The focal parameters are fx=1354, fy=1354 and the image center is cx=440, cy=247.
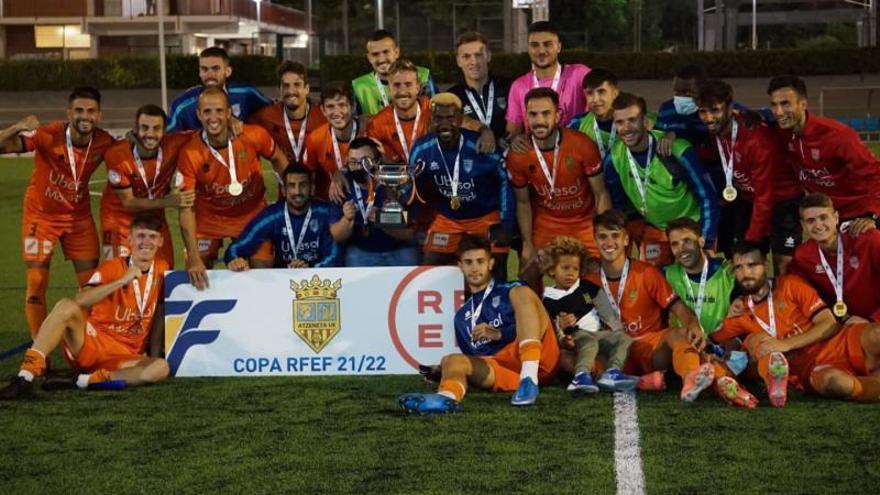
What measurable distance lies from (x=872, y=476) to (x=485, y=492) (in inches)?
60.8

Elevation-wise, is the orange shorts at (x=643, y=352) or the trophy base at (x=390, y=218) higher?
the trophy base at (x=390, y=218)

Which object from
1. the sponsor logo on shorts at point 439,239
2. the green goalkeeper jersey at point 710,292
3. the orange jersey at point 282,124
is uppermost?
the orange jersey at point 282,124

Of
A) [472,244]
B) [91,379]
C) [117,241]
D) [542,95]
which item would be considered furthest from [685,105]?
[91,379]

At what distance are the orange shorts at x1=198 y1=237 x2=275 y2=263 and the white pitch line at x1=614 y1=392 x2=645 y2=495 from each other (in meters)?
2.42

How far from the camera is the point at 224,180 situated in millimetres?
8430

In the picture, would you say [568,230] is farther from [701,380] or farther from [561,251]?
[701,380]

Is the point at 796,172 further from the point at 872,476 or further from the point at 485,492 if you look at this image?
the point at 485,492

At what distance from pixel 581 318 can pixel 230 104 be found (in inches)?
121

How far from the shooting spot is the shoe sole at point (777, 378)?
21.4 feet

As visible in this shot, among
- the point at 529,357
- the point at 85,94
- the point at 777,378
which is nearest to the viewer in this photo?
the point at 777,378

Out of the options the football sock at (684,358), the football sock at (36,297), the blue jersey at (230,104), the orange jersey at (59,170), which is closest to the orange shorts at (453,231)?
the football sock at (684,358)

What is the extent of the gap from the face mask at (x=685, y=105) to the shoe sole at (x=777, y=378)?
214 centimetres

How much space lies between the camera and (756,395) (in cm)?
695

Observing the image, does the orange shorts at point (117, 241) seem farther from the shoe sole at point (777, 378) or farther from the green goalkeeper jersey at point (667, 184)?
the shoe sole at point (777, 378)
